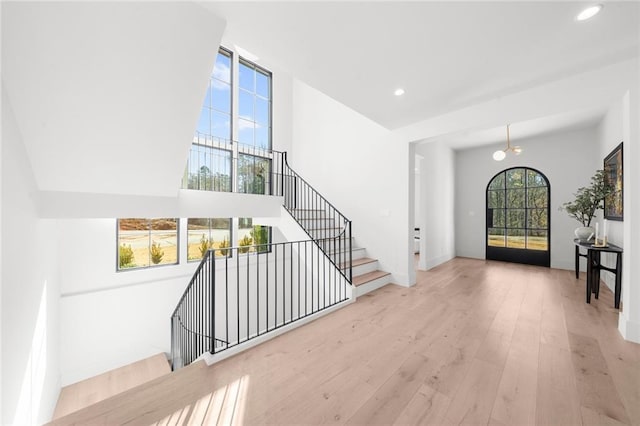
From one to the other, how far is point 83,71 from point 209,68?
37.4 inches

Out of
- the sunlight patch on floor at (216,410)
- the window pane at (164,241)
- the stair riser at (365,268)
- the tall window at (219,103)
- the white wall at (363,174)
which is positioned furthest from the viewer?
the tall window at (219,103)

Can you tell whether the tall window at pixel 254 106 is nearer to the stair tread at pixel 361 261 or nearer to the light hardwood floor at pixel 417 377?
the stair tread at pixel 361 261

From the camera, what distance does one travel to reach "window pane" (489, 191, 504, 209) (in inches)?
247

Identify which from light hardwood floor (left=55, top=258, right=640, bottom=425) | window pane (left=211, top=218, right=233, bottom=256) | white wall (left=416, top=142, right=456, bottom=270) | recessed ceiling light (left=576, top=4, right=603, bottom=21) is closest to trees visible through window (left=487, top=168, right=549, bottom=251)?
white wall (left=416, top=142, right=456, bottom=270)

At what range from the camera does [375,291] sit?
4.04m

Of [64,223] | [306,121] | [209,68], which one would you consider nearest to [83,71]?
[209,68]

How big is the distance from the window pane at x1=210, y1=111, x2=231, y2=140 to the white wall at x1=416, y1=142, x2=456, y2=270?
4345 millimetres

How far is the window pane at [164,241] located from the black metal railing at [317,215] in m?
2.38

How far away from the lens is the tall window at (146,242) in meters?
4.61

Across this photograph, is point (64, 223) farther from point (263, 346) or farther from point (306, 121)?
point (306, 121)

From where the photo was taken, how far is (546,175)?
5633 mm

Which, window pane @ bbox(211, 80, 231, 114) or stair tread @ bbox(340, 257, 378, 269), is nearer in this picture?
stair tread @ bbox(340, 257, 378, 269)

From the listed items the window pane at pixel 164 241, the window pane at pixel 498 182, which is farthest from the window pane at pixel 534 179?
the window pane at pixel 164 241

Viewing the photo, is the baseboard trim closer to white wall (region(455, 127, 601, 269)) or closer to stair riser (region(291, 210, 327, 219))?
white wall (region(455, 127, 601, 269))
